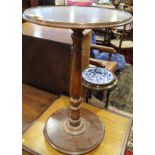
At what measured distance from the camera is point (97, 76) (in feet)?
4.83

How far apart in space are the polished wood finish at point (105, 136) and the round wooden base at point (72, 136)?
0.11 ft

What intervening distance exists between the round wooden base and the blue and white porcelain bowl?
241 mm

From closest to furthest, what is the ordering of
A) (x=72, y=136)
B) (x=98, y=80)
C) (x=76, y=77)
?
1. (x=76, y=77)
2. (x=72, y=136)
3. (x=98, y=80)

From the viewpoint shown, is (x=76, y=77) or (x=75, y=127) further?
(x=75, y=127)

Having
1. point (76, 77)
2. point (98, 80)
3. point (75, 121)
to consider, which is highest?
point (76, 77)

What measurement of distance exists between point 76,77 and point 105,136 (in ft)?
1.48

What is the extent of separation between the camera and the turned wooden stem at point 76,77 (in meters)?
0.93

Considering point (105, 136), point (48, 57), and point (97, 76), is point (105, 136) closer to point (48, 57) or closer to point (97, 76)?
point (97, 76)

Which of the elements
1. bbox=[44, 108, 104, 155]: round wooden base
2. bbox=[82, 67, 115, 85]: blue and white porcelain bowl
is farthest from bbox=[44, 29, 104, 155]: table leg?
bbox=[82, 67, 115, 85]: blue and white porcelain bowl

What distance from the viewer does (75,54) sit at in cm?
98

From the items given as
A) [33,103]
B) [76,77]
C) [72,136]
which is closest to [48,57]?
[33,103]
